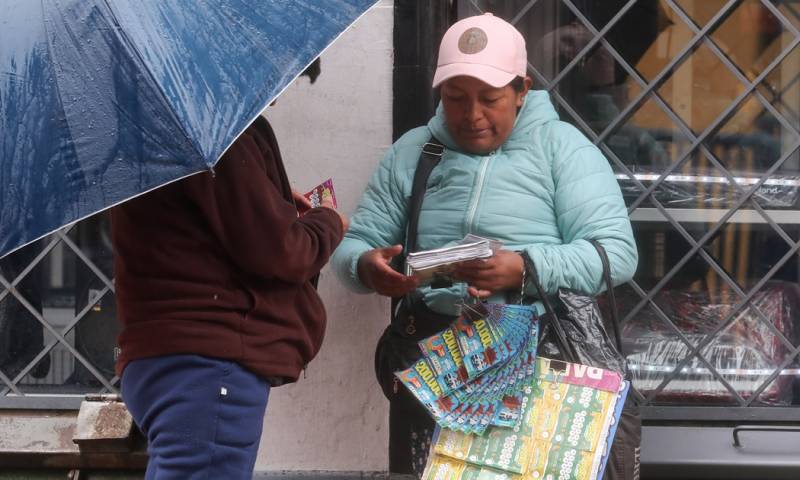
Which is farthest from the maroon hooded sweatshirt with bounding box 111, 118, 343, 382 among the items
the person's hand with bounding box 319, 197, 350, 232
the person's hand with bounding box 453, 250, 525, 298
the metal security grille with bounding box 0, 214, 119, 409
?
the metal security grille with bounding box 0, 214, 119, 409

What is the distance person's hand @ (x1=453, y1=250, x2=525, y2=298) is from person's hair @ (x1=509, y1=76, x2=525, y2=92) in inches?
19.9

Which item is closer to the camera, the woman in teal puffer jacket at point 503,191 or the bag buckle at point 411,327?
the woman in teal puffer jacket at point 503,191

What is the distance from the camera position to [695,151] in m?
4.15

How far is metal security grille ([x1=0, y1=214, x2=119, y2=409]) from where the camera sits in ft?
14.3

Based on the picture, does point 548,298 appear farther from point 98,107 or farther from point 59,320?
point 59,320

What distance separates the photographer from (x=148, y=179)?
7.82 feet

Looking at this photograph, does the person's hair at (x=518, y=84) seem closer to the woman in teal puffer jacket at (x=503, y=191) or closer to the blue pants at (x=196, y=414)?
the woman in teal puffer jacket at (x=503, y=191)

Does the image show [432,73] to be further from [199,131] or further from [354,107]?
[199,131]

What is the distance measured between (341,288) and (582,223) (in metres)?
1.17

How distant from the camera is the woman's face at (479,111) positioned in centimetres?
324

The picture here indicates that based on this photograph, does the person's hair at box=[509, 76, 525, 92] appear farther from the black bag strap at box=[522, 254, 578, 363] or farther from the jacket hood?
the black bag strap at box=[522, 254, 578, 363]

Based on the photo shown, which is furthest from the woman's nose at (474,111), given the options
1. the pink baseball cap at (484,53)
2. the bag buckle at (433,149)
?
the bag buckle at (433,149)

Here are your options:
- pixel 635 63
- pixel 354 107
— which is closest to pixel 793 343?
pixel 635 63

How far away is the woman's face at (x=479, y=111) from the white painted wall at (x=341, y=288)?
2.44 feet
